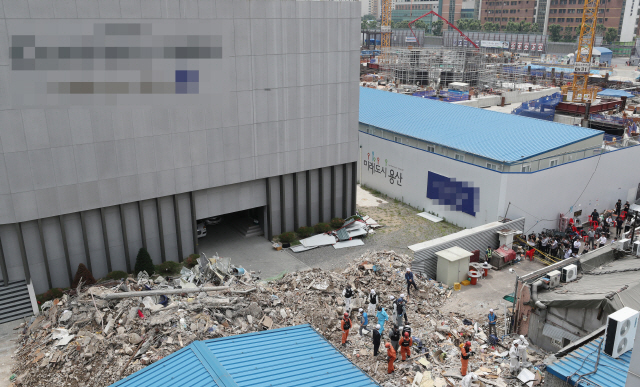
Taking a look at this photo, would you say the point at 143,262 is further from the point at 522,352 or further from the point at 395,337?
the point at 522,352

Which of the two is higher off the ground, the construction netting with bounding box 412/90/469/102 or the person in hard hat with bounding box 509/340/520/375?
the construction netting with bounding box 412/90/469/102

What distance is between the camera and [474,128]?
Answer: 105 feet

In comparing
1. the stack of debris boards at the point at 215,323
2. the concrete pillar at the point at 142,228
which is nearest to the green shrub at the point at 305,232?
the stack of debris boards at the point at 215,323

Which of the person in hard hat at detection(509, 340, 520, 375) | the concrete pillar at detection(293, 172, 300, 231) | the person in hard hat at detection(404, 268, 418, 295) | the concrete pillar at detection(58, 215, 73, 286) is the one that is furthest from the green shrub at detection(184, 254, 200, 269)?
the person in hard hat at detection(509, 340, 520, 375)

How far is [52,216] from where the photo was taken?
20484mm

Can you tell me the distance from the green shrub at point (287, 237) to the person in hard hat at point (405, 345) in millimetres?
10961

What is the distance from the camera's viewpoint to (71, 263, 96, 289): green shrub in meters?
21.0

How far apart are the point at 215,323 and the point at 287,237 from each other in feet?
30.9

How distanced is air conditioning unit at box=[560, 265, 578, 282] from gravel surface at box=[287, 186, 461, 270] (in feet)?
24.9

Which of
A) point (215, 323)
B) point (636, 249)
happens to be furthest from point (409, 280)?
point (636, 249)

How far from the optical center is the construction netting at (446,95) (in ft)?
→ 179

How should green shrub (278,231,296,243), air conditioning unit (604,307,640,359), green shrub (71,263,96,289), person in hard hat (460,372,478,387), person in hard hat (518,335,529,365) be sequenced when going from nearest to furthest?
1. air conditioning unit (604,307,640,359)
2. person in hard hat (460,372,478,387)
3. person in hard hat (518,335,529,365)
4. green shrub (71,263,96,289)
5. green shrub (278,231,296,243)

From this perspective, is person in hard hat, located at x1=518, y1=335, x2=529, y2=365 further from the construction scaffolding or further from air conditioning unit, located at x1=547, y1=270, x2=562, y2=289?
the construction scaffolding

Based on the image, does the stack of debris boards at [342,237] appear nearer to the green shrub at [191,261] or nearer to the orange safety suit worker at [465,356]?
the green shrub at [191,261]
